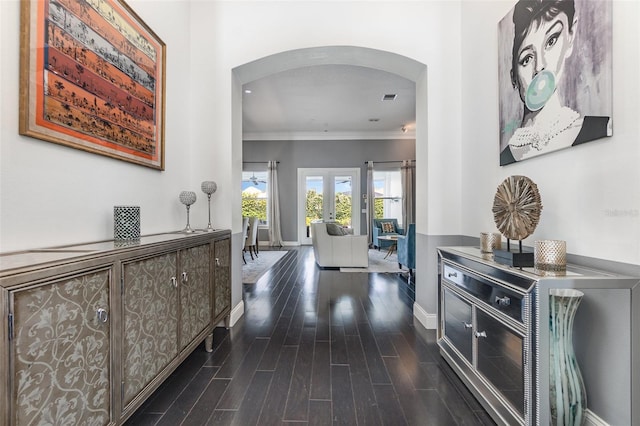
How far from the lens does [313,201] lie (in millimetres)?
8695

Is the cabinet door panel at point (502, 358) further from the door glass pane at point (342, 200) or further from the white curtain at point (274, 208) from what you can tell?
the white curtain at point (274, 208)

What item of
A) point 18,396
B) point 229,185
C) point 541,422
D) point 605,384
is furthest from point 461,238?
point 18,396

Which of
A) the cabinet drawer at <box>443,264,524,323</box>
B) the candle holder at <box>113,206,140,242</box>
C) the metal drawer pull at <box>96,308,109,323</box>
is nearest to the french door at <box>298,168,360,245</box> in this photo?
the cabinet drawer at <box>443,264,524,323</box>

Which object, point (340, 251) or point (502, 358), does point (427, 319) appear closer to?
point (502, 358)

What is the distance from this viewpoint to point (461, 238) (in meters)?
2.68

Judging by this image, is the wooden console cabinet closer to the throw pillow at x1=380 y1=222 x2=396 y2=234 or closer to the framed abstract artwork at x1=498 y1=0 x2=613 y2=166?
the framed abstract artwork at x1=498 y1=0 x2=613 y2=166

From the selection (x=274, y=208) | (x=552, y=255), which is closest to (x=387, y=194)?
(x=274, y=208)

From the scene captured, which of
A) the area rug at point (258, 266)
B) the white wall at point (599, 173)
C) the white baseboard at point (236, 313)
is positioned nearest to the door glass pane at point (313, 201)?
the area rug at point (258, 266)

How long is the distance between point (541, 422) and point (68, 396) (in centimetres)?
176

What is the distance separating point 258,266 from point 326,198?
12.2 feet

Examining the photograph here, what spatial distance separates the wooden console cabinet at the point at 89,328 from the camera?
86 centimetres

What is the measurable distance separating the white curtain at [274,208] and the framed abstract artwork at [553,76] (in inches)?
271

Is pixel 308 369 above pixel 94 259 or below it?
below

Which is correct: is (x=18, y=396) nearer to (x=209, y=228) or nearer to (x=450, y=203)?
(x=209, y=228)
